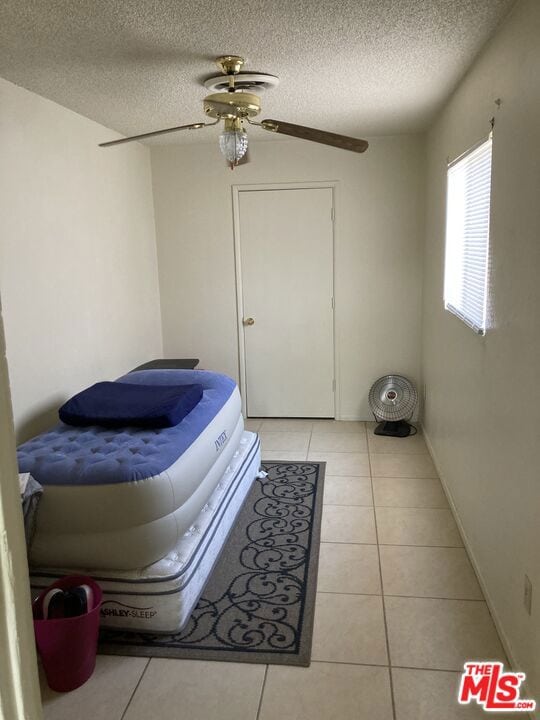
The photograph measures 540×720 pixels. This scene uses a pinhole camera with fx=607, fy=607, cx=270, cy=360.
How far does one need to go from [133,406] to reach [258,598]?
118 cm

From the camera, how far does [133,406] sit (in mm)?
3248

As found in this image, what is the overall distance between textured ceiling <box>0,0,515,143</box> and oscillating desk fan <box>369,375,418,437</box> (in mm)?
2193

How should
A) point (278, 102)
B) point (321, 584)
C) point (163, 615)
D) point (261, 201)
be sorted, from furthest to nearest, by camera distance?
point (261, 201)
point (278, 102)
point (321, 584)
point (163, 615)

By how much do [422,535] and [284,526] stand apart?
769mm

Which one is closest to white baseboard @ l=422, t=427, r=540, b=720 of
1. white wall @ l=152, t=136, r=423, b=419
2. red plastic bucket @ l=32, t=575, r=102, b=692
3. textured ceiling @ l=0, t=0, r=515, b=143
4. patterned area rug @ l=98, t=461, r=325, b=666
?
patterned area rug @ l=98, t=461, r=325, b=666

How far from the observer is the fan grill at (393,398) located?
198 inches

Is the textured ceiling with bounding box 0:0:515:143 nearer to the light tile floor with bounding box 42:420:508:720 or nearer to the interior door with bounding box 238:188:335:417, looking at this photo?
the interior door with bounding box 238:188:335:417

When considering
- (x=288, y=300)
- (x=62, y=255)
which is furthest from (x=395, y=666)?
(x=288, y=300)

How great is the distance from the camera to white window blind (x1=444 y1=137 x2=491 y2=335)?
2873mm

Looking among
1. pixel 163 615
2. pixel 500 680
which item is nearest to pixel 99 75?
pixel 163 615

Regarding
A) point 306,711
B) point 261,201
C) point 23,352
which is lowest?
A: point 306,711

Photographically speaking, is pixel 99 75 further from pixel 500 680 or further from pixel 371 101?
pixel 500 680

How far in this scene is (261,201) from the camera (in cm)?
525

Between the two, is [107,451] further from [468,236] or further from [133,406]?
[468,236]
